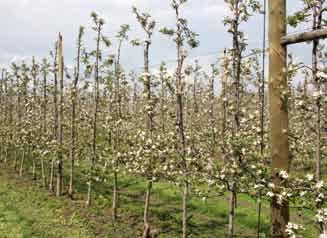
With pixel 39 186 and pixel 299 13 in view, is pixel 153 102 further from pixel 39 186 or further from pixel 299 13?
pixel 39 186

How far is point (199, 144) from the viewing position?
1733 centimetres

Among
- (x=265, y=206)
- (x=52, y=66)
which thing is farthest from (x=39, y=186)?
(x=265, y=206)

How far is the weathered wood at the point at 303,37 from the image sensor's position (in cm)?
411

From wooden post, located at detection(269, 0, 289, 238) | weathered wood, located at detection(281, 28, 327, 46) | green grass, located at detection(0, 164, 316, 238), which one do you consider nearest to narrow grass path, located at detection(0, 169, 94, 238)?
green grass, located at detection(0, 164, 316, 238)

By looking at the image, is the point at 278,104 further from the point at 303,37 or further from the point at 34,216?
the point at 34,216

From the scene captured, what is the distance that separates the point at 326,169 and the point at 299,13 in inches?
918

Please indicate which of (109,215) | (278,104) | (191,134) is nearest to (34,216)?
(109,215)

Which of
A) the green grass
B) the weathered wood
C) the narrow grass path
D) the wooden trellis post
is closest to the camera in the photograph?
the weathered wood

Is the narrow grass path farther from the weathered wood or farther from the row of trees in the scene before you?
the weathered wood

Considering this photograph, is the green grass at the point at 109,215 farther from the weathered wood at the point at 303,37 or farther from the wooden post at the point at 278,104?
the weathered wood at the point at 303,37

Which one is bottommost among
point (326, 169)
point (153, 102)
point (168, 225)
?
point (168, 225)

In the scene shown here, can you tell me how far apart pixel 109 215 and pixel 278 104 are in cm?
1449

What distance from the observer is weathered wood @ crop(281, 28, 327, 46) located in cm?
411

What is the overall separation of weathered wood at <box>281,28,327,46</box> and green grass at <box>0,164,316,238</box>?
9.48m
